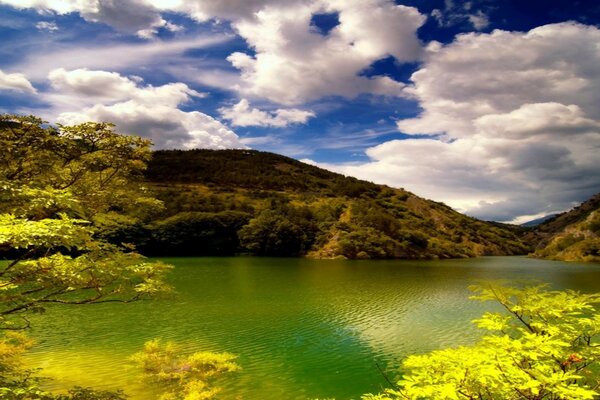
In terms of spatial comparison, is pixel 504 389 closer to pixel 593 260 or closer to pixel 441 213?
pixel 593 260

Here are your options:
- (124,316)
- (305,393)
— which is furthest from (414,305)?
(124,316)

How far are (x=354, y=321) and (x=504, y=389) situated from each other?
26833 millimetres

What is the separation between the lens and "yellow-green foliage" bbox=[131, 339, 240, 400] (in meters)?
18.6

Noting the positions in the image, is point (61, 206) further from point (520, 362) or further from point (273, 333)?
point (273, 333)

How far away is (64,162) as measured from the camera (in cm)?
1464

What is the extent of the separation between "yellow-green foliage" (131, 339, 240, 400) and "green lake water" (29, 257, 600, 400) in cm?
71

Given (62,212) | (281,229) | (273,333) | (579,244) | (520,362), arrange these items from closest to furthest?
(520,362)
(62,212)
(273,333)
(281,229)
(579,244)

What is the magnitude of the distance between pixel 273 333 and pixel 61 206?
23515mm

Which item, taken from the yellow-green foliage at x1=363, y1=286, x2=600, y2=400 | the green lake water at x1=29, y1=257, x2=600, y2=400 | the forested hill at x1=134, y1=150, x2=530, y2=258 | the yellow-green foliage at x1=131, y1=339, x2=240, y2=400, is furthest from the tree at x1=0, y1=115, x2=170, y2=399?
the forested hill at x1=134, y1=150, x2=530, y2=258

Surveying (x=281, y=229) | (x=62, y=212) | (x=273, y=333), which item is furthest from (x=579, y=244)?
(x=62, y=212)

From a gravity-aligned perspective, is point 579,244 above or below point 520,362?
above

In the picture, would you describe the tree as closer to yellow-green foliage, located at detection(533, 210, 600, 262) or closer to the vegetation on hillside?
the vegetation on hillside

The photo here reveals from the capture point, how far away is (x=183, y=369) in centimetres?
2147

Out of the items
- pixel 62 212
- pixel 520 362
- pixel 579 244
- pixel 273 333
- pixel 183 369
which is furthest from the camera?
pixel 579 244
